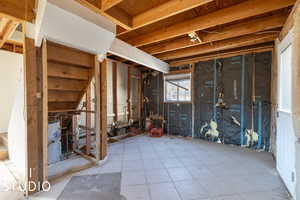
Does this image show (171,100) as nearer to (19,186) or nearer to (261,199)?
(261,199)

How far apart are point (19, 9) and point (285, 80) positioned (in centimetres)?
373

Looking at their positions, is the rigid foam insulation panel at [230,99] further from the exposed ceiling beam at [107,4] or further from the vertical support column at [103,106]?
the exposed ceiling beam at [107,4]

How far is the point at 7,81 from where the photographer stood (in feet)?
11.7

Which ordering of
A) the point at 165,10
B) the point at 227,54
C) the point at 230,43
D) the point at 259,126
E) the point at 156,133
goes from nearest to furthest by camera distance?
the point at 165,10 < the point at 230,43 < the point at 259,126 < the point at 227,54 < the point at 156,133

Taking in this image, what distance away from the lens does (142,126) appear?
552 cm

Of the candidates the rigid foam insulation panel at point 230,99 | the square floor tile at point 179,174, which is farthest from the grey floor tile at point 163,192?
the rigid foam insulation panel at point 230,99

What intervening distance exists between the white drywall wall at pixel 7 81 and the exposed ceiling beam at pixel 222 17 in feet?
11.2

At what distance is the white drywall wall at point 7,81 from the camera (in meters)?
3.48

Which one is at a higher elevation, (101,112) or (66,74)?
(66,74)

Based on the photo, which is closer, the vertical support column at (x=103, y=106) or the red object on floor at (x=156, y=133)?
the vertical support column at (x=103, y=106)

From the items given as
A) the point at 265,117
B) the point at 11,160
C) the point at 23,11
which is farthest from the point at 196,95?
the point at 11,160

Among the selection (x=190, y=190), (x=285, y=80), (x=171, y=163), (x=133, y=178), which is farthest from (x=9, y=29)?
(x=285, y=80)

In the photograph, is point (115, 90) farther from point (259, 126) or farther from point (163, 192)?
point (259, 126)

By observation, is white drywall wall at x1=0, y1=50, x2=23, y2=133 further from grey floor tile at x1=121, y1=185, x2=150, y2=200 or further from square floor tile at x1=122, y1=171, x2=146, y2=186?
grey floor tile at x1=121, y1=185, x2=150, y2=200
